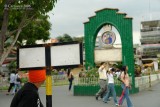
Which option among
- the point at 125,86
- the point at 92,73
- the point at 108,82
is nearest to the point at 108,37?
the point at 92,73

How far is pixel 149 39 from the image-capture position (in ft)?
324

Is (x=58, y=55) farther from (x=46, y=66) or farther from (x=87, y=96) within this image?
(x=87, y=96)

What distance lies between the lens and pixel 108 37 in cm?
2405

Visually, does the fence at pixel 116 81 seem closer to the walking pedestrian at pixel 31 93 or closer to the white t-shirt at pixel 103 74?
the white t-shirt at pixel 103 74

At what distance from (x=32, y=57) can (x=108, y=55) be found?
62.3 ft

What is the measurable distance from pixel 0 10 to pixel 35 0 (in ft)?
3.60

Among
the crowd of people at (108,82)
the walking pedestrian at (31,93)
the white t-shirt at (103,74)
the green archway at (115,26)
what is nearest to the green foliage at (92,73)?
the green archway at (115,26)

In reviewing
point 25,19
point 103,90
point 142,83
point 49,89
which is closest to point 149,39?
point 142,83

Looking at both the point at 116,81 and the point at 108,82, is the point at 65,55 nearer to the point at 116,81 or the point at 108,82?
the point at 108,82

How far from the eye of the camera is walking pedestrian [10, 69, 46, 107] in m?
4.99

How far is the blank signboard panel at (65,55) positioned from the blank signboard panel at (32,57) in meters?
0.16

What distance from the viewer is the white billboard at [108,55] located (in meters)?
23.5

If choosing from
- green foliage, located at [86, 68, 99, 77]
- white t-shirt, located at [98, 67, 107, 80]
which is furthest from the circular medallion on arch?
white t-shirt, located at [98, 67, 107, 80]

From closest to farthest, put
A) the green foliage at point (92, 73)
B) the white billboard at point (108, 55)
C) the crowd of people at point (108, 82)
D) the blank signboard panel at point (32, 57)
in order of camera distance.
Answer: the blank signboard panel at point (32, 57) < the crowd of people at point (108, 82) < the green foliage at point (92, 73) < the white billboard at point (108, 55)
